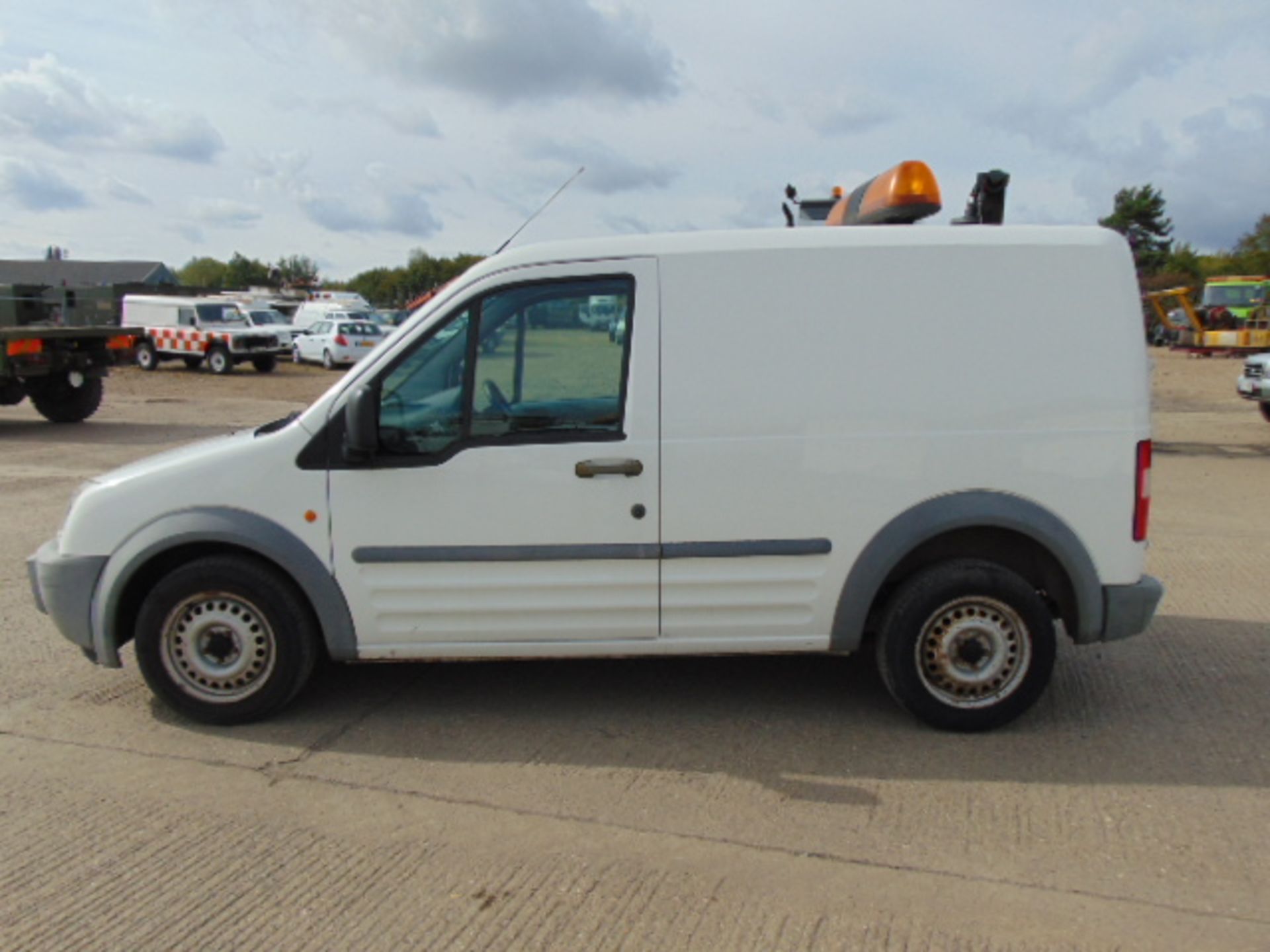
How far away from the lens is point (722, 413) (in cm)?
406

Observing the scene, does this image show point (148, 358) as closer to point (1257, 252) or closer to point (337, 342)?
point (337, 342)

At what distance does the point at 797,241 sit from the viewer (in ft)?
13.5

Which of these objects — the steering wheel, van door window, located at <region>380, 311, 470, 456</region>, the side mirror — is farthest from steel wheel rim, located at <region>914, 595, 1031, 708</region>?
the side mirror

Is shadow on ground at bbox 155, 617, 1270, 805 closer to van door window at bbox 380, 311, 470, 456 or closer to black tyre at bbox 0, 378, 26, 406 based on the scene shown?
van door window at bbox 380, 311, 470, 456

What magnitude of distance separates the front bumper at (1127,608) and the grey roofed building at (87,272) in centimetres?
8794

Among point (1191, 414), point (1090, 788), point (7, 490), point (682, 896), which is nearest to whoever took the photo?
point (682, 896)

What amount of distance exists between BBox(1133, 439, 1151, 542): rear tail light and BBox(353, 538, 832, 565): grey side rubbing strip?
1.20 metres

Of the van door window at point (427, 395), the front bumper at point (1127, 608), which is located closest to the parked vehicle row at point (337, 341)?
the van door window at point (427, 395)

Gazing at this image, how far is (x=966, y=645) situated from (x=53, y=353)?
14.9m

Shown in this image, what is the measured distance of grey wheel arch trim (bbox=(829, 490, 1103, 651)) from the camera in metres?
4.08

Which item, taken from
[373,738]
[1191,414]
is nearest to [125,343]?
[373,738]

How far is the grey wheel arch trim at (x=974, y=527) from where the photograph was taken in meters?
4.08

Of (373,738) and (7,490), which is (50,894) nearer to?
(373,738)

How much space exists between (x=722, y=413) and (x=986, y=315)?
110cm
